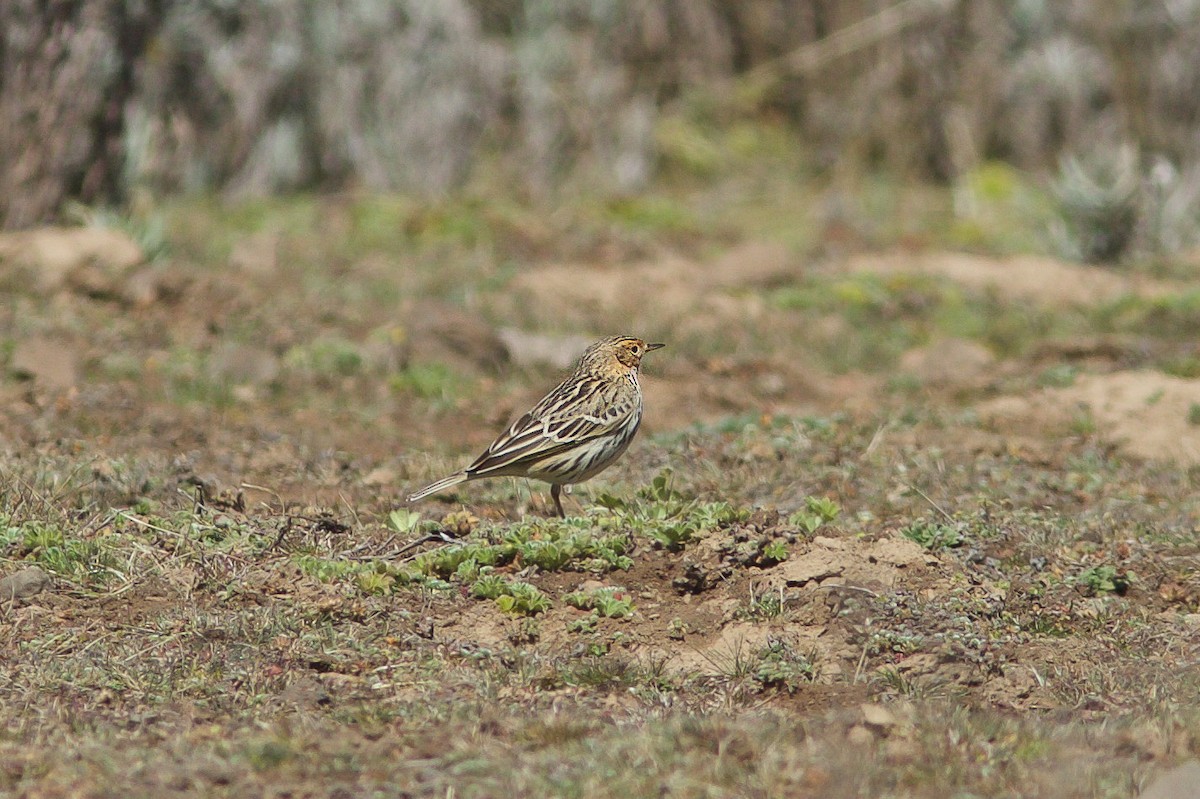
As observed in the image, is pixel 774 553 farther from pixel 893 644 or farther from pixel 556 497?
pixel 556 497

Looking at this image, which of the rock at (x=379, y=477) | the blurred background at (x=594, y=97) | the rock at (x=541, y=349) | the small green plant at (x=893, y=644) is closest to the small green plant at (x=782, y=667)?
the small green plant at (x=893, y=644)

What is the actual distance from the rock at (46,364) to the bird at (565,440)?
3.29 metres

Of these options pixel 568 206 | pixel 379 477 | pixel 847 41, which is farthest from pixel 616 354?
pixel 847 41

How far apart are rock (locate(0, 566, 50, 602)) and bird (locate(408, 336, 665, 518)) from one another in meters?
1.61

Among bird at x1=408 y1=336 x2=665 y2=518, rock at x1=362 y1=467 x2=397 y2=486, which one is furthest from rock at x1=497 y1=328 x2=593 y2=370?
bird at x1=408 y1=336 x2=665 y2=518

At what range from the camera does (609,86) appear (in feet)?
55.1

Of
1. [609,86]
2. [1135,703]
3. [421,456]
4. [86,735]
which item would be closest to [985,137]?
[609,86]

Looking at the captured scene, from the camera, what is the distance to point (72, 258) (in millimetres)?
11641

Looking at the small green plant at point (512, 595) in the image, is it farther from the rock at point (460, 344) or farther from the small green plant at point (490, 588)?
the rock at point (460, 344)

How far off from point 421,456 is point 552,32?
8.71m

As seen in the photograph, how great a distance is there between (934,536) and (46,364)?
5501 millimetres

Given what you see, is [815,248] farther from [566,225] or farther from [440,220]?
[440,220]

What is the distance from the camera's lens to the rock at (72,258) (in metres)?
11.4

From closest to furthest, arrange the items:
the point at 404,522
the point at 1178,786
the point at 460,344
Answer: the point at 1178,786
the point at 404,522
the point at 460,344
